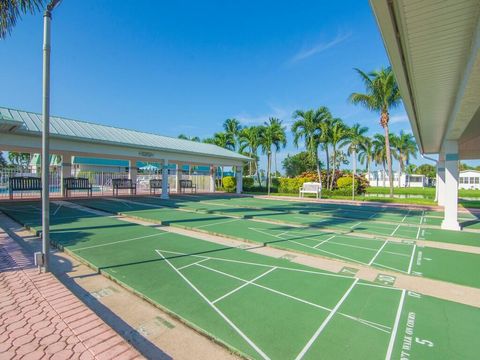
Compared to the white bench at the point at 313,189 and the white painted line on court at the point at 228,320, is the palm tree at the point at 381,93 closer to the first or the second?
the white bench at the point at 313,189

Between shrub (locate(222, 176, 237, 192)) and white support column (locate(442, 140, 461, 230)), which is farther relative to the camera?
shrub (locate(222, 176, 237, 192))

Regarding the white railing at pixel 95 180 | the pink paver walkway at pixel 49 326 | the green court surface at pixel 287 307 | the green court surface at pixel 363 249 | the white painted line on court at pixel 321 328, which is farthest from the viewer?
the white railing at pixel 95 180

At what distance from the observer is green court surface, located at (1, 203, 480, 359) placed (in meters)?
2.72

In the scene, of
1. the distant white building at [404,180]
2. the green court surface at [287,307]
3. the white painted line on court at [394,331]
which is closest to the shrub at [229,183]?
the green court surface at [287,307]

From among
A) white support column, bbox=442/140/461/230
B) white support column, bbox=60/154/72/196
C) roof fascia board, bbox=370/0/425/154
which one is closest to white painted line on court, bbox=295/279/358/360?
roof fascia board, bbox=370/0/425/154

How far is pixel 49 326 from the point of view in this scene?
289 centimetres

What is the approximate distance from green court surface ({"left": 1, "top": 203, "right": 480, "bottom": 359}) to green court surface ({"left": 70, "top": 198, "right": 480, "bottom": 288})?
46.9 inches

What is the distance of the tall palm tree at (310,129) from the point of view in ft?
93.3

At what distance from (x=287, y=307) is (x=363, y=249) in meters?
3.89

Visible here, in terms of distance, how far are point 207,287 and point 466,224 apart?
39.2 feet

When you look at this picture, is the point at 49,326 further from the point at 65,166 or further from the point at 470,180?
the point at 470,180

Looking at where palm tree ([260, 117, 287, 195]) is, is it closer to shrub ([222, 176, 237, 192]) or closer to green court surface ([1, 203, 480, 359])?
shrub ([222, 176, 237, 192])

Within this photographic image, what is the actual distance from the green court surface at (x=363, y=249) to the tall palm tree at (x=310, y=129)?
2101 centimetres

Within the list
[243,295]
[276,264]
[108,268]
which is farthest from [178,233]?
[243,295]
